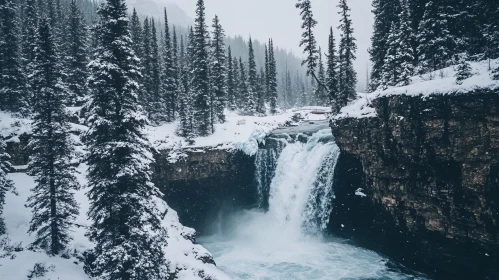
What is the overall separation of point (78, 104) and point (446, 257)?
4719 centimetres

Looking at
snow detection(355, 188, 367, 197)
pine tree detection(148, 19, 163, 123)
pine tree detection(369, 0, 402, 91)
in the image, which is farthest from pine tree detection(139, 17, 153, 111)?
pine tree detection(369, 0, 402, 91)

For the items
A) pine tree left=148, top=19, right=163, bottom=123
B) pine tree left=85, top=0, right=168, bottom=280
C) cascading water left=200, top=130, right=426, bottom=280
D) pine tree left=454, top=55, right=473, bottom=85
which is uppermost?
pine tree left=148, top=19, right=163, bottom=123

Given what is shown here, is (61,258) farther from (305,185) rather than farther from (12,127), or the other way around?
(305,185)


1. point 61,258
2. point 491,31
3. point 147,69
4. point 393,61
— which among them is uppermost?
point 147,69

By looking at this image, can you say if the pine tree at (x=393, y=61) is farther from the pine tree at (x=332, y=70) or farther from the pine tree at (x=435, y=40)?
the pine tree at (x=332, y=70)

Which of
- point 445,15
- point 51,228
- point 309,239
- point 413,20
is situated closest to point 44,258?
point 51,228

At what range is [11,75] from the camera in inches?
1320

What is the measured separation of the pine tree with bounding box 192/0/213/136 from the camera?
37.6 m

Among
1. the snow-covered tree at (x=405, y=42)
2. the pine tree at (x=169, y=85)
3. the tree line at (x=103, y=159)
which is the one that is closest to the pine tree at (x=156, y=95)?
the pine tree at (x=169, y=85)

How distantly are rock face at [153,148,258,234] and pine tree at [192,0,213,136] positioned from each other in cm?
562

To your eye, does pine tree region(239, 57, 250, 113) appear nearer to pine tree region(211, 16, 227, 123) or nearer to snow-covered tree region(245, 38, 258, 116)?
snow-covered tree region(245, 38, 258, 116)

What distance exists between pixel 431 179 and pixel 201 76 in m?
28.8

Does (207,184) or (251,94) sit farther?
(251,94)

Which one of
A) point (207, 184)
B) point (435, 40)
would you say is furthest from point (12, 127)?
point (435, 40)
